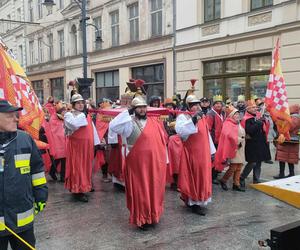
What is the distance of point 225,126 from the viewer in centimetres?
682

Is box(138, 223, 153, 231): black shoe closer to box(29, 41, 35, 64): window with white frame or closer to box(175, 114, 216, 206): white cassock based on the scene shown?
Result: box(175, 114, 216, 206): white cassock

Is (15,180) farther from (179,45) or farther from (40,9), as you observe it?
(40,9)

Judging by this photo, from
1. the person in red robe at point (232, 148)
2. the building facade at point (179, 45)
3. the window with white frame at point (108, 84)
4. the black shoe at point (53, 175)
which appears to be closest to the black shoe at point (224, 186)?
the person in red robe at point (232, 148)

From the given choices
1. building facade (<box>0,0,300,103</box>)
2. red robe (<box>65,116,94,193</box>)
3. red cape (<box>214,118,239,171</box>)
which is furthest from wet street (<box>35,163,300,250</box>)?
building facade (<box>0,0,300,103</box>)

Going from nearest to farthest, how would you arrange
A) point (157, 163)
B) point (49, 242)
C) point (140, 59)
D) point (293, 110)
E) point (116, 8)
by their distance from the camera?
point (49, 242), point (157, 163), point (293, 110), point (140, 59), point (116, 8)

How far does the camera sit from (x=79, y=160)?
20.6ft

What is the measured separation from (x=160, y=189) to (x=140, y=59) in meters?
13.8

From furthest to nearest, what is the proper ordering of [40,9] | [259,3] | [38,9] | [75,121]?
[38,9] → [40,9] → [259,3] → [75,121]

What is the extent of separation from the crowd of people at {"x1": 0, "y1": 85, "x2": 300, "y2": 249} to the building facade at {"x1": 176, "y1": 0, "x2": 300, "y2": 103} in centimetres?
521

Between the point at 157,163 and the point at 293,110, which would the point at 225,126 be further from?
the point at 157,163

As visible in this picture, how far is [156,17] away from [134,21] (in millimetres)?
1796

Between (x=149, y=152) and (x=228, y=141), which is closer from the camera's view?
(x=149, y=152)

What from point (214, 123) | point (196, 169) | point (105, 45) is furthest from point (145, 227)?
point (105, 45)

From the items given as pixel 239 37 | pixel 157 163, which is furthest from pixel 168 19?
pixel 157 163
